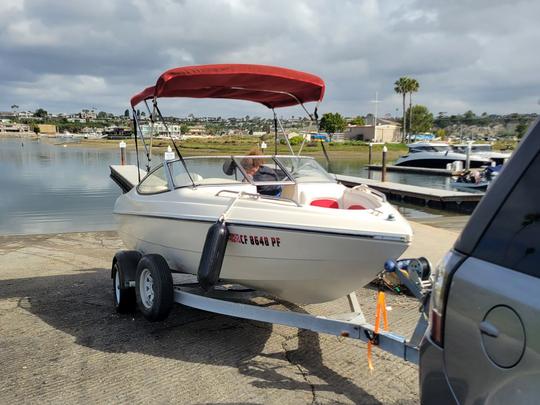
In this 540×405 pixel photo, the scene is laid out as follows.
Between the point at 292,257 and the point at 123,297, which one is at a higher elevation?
the point at 292,257

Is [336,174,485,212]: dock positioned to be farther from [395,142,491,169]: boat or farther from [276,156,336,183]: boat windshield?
[276,156,336,183]: boat windshield

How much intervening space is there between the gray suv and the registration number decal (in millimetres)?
2304

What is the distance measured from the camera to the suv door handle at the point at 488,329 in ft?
5.56

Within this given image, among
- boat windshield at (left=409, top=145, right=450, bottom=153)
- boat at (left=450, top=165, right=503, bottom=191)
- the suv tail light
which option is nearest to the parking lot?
the suv tail light

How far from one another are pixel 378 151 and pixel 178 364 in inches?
2652

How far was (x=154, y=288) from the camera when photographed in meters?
4.83

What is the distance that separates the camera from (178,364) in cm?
427

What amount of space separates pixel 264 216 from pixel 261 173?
5.43ft

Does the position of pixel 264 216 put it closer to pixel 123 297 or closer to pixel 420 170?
pixel 123 297

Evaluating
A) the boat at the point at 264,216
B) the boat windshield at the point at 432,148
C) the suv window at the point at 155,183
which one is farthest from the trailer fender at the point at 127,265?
the boat windshield at the point at 432,148

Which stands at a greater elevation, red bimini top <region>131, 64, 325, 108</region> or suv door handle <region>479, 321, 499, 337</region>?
red bimini top <region>131, 64, 325, 108</region>

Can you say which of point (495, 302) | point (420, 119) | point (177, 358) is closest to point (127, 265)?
point (177, 358)

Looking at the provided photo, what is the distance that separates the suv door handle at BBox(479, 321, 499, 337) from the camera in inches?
66.8

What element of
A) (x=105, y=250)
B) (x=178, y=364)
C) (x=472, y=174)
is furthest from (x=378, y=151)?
(x=178, y=364)
